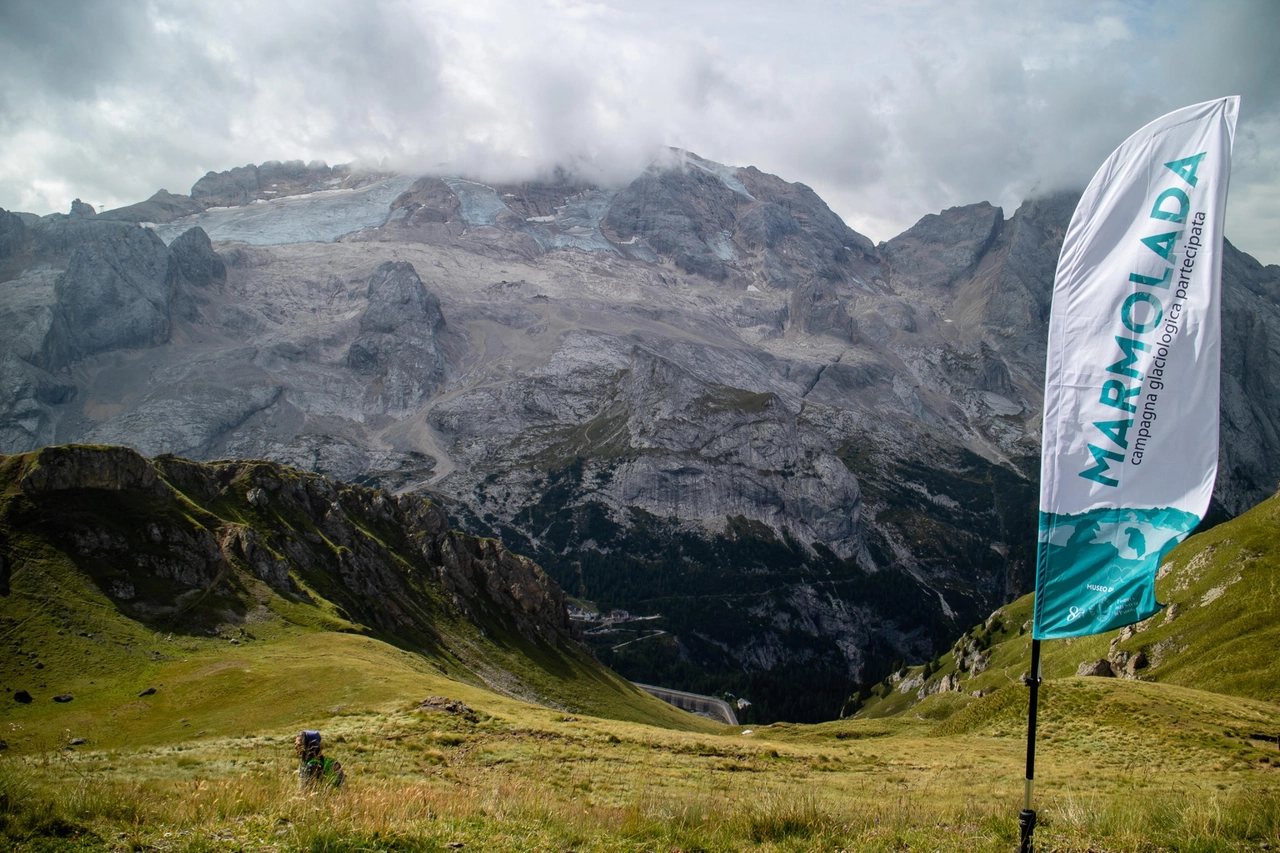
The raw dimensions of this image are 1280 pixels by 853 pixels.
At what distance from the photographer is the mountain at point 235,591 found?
49.7 m

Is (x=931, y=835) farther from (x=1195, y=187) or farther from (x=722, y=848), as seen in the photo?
(x=1195, y=187)

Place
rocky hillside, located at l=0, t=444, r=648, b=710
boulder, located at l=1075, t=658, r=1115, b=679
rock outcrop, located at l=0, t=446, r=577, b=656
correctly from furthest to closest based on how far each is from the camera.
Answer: boulder, located at l=1075, t=658, r=1115, b=679, rock outcrop, located at l=0, t=446, r=577, b=656, rocky hillside, located at l=0, t=444, r=648, b=710

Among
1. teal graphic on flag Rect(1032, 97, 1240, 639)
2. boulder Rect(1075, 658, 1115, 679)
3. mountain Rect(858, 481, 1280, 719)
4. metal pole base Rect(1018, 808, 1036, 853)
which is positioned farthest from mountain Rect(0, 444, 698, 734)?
boulder Rect(1075, 658, 1115, 679)

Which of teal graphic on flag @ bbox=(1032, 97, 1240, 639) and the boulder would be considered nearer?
teal graphic on flag @ bbox=(1032, 97, 1240, 639)

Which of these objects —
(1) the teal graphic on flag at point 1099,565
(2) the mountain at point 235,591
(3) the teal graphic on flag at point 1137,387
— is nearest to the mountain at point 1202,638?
(1) the teal graphic on flag at point 1099,565

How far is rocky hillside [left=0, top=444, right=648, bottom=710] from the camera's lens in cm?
5762

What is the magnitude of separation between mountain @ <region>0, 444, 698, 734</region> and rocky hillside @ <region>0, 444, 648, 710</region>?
17 centimetres

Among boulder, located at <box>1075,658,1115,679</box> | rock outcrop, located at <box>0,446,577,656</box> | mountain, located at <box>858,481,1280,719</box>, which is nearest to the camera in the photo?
mountain, located at <box>858,481,1280,719</box>

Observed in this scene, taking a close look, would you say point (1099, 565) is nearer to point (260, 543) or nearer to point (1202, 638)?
point (1202, 638)

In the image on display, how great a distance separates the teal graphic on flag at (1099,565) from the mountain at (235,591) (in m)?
41.6

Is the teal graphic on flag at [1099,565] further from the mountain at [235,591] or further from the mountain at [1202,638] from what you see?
the mountain at [235,591]

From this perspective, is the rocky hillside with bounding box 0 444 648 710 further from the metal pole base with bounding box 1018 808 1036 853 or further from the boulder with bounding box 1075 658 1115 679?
the metal pole base with bounding box 1018 808 1036 853

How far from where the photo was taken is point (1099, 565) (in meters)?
11.6

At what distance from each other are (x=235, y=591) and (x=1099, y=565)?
69.0 metres
